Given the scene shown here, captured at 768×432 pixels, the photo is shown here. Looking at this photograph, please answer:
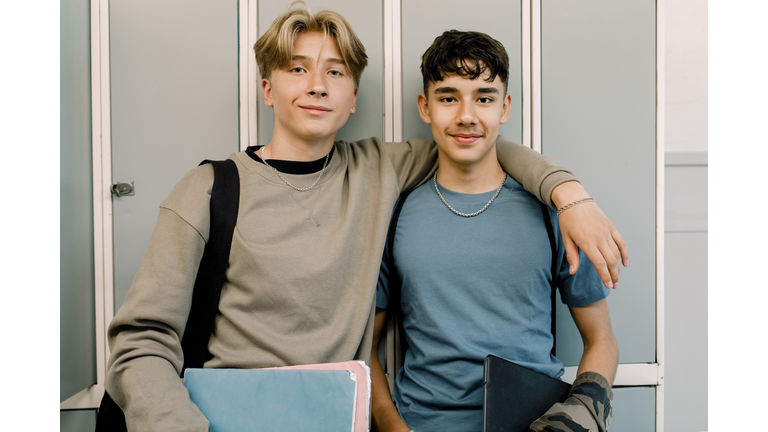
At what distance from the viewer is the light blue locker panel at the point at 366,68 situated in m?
1.30

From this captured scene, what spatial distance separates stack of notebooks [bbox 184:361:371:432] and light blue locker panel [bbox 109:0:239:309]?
22.4 inches

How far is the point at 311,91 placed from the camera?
1090 mm

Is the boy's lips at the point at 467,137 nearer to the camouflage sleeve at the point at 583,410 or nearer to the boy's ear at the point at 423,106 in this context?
the boy's ear at the point at 423,106

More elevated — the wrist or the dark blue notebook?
the wrist

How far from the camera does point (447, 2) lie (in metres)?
1.34

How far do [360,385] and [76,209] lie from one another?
3.06 feet

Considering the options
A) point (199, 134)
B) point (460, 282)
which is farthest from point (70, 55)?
point (460, 282)

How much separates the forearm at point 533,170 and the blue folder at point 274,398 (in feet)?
2.01

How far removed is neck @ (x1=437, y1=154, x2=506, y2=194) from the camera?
A: 1176 millimetres

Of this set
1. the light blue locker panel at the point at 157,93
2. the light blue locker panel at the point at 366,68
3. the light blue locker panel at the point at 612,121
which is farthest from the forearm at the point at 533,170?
the light blue locker panel at the point at 157,93

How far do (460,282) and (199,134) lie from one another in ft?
2.82

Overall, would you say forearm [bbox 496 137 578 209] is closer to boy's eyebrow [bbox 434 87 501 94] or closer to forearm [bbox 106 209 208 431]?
boy's eyebrow [bbox 434 87 501 94]

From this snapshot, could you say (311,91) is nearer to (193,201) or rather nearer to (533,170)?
(193,201)

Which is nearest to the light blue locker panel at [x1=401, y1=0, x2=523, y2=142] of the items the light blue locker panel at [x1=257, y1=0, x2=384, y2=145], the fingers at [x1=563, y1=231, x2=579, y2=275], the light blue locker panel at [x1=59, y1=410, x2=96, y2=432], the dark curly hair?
the light blue locker panel at [x1=257, y1=0, x2=384, y2=145]
